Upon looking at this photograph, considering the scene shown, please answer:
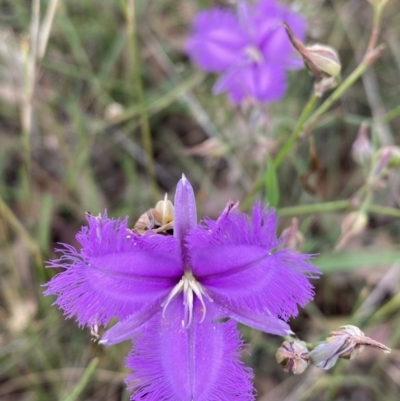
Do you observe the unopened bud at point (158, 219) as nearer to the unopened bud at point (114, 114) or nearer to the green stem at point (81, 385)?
the green stem at point (81, 385)

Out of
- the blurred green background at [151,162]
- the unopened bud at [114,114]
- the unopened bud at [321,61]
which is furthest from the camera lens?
the unopened bud at [114,114]

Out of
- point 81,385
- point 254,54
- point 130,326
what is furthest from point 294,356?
point 254,54

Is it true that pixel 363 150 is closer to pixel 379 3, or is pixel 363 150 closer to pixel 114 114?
pixel 379 3

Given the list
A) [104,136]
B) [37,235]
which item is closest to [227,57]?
[104,136]

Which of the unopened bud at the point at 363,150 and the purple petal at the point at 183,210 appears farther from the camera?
the unopened bud at the point at 363,150

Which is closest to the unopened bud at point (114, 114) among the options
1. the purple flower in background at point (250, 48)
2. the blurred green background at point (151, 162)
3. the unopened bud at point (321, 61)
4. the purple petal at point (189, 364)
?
the blurred green background at point (151, 162)

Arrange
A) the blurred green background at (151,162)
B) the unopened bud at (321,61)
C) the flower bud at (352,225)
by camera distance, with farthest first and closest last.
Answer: the blurred green background at (151,162), the flower bud at (352,225), the unopened bud at (321,61)

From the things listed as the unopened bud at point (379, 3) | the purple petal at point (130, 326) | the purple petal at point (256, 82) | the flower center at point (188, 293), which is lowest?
the purple petal at point (130, 326)

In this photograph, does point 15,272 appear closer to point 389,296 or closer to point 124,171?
point 124,171
